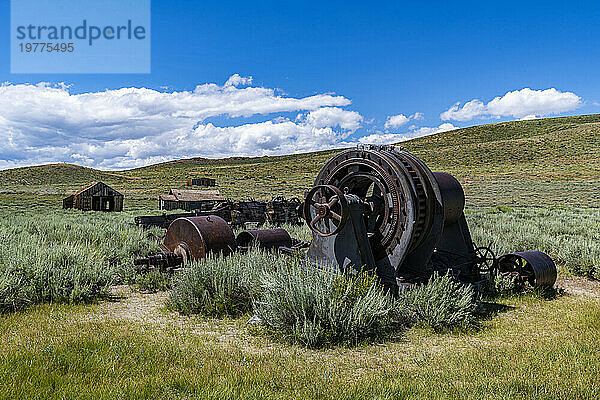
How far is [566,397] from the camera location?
3.63m

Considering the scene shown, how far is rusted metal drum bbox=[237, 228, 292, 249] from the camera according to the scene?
9578 mm

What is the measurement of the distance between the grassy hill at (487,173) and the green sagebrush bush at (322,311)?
95.3ft

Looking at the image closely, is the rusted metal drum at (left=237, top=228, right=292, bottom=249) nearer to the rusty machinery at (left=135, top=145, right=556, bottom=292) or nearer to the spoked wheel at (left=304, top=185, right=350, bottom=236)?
the rusty machinery at (left=135, top=145, right=556, bottom=292)

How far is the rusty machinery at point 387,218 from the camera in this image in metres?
6.48

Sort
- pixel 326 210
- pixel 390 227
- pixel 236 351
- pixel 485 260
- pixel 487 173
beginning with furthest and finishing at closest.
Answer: pixel 487 173
pixel 485 260
pixel 390 227
pixel 326 210
pixel 236 351

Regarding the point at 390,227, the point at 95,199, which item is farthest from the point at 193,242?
the point at 95,199

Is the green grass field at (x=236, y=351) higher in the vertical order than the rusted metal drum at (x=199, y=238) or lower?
lower

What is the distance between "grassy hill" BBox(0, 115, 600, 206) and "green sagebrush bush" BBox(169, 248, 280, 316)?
2892 centimetres

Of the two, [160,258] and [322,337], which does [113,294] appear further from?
[322,337]

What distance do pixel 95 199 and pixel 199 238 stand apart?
31.1 meters

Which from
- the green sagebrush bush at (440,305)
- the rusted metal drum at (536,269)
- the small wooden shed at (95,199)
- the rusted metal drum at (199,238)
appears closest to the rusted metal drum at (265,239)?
the rusted metal drum at (199,238)

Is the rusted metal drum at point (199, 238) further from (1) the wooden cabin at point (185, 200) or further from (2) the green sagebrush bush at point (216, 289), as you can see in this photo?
(1) the wooden cabin at point (185, 200)

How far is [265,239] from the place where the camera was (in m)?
9.65

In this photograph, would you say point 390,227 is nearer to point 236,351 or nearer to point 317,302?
point 317,302
